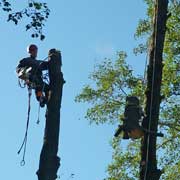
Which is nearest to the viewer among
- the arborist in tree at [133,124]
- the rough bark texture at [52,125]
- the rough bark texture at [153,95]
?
the rough bark texture at [52,125]

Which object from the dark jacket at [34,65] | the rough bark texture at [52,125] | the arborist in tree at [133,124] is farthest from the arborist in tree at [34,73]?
the arborist in tree at [133,124]

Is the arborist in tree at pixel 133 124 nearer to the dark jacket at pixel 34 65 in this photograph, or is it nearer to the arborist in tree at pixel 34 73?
the arborist in tree at pixel 34 73

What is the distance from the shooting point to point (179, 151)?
18750 millimetres

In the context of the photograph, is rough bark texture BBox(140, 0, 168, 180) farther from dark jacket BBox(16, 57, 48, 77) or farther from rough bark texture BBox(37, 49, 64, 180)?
dark jacket BBox(16, 57, 48, 77)

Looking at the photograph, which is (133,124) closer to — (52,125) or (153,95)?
(153,95)

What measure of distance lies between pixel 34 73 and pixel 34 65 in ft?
0.43

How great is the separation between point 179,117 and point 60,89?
919 cm

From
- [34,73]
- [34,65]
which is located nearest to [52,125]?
[34,73]

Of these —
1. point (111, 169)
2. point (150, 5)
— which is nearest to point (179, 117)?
point (111, 169)

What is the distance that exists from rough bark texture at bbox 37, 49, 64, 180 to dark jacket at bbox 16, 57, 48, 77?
15 centimetres

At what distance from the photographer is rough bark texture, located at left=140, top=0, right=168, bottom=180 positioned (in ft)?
34.1

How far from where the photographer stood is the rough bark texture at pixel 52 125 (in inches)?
369

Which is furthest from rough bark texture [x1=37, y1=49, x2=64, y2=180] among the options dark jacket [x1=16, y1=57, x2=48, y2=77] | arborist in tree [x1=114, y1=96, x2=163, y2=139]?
arborist in tree [x1=114, y1=96, x2=163, y2=139]

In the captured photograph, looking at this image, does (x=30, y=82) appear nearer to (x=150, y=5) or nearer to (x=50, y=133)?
(x=50, y=133)
